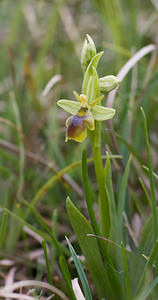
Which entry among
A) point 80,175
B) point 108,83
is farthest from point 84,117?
point 80,175

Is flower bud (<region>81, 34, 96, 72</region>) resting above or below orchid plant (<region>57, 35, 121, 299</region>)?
above

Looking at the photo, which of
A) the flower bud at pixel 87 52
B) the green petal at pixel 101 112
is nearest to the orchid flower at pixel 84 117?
the green petal at pixel 101 112

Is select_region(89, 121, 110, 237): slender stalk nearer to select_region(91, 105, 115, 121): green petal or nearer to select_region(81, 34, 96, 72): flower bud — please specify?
select_region(91, 105, 115, 121): green petal

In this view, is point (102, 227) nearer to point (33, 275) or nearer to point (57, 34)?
point (33, 275)

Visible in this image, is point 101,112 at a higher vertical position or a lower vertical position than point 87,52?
lower

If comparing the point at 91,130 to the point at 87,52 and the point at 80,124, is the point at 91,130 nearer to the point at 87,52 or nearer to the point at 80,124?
the point at 80,124

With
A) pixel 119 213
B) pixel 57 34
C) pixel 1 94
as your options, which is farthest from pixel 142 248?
pixel 57 34

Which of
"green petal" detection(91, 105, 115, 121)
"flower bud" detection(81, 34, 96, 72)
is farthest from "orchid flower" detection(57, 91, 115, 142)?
"flower bud" detection(81, 34, 96, 72)

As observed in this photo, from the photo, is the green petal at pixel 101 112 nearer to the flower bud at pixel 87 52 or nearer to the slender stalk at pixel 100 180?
the slender stalk at pixel 100 180
